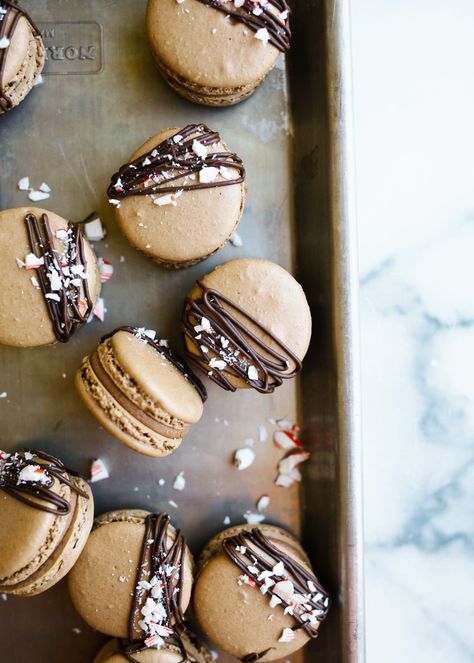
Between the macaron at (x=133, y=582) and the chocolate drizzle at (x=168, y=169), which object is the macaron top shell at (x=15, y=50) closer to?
the chocolate drizzle at (x=168, y=169)

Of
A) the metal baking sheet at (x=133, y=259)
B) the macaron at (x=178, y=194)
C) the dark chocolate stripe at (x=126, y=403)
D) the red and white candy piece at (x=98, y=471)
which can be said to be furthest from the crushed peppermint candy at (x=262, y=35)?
the red and white candy piece at (x=98, y=471)

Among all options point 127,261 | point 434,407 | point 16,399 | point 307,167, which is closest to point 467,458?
point 434,407

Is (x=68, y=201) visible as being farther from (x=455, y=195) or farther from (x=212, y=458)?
(x=455, y=195)

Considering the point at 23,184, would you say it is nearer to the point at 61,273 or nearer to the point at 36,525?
the point at 61,273

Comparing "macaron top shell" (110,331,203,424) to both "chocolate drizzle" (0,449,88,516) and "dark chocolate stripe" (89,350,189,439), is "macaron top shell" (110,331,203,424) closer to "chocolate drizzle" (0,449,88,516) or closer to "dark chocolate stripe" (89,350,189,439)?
"dark chocolate stripe" (89,350,189,439)

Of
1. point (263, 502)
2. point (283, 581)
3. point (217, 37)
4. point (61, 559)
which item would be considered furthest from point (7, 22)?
point (283, 581)

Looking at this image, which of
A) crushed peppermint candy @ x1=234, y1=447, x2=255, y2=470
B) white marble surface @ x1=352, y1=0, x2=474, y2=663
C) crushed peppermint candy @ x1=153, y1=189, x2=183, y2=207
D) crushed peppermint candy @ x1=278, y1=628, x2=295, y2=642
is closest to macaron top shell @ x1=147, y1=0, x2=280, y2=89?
crushed peppermint candy @ x1=153, y1=189, x2=183, y2=207
